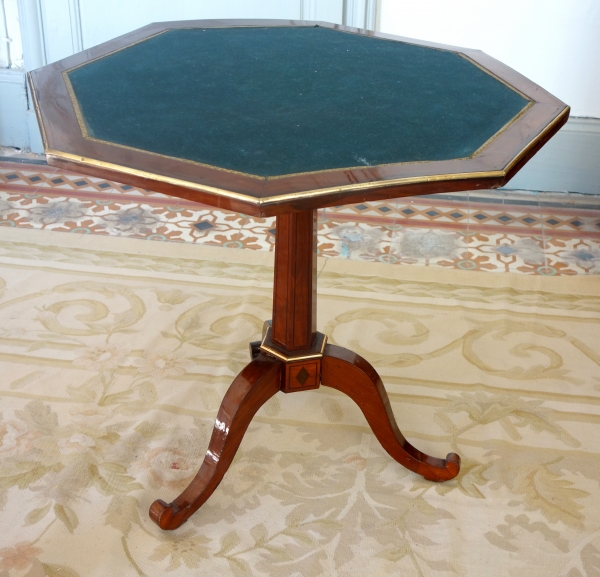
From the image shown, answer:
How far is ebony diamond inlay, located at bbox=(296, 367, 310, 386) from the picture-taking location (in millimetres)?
1575

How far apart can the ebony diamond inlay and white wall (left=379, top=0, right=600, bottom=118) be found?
1.74 metres

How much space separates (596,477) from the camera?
1.67m

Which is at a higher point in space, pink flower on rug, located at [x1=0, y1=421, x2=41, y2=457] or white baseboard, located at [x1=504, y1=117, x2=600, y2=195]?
white baseboard, located at [x1=504, y1=117, x2=600, y2=195]

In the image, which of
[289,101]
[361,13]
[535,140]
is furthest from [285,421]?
[361,13]

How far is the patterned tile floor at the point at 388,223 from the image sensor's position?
8.40ft

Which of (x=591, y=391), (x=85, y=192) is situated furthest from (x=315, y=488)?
(x=85, y=192)

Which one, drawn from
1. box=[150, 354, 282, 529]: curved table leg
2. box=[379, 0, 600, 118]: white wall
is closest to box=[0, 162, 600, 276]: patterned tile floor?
box=[379, 0, 600, 118]: white wall

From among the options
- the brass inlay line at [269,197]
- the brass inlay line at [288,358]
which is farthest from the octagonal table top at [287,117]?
the brass inlay line at [288,358]

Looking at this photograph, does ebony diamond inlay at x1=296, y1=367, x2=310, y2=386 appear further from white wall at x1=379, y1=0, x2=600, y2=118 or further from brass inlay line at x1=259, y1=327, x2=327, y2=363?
white wall at x1=379, y1=0, x2=600, y2=118

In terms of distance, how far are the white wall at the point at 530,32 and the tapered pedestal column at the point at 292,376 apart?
63.5 inches

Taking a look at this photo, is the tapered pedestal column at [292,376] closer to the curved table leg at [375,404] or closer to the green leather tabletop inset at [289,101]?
the curved table leg at [375,404]

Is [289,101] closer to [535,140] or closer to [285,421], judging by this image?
[535,140]

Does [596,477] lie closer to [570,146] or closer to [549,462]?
[549,462]

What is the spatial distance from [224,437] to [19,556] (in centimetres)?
45
